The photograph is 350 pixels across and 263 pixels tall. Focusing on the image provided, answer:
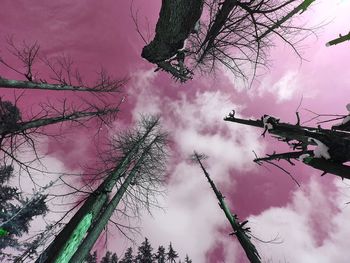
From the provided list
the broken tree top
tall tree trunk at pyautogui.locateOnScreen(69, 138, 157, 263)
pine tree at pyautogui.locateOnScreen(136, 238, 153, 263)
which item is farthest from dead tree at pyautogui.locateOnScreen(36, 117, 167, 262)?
pine tree at pyautogui.locateOnScreen(136, 238, 153, 263)

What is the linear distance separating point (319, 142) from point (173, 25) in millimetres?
3281

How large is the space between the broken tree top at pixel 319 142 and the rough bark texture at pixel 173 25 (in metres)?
2.29

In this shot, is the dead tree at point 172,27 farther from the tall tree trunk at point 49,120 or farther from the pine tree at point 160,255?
the pine tree at point 160,255

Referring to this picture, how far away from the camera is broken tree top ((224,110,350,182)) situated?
9.04 feet

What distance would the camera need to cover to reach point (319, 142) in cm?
300

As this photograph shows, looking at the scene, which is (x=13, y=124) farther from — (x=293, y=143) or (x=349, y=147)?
(x=349, y=147)

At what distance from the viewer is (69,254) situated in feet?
20.7

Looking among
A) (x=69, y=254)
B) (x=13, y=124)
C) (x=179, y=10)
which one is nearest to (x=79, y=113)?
(x=13, y=124)

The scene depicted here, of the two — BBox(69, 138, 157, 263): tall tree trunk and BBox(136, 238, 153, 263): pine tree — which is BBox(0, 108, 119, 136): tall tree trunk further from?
BBox(136, 238, 153, 263): pine tree

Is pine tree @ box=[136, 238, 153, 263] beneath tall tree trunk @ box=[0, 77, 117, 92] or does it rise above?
above

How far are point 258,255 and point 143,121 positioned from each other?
1062cm

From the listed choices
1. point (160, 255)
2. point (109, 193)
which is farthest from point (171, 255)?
point (109, 193)

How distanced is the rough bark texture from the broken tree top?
90.1 inches

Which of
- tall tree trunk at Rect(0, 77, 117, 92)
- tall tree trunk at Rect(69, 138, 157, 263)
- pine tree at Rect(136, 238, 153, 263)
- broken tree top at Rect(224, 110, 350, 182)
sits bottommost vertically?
broken tree top at Rect(224, 110, 350, 182)
